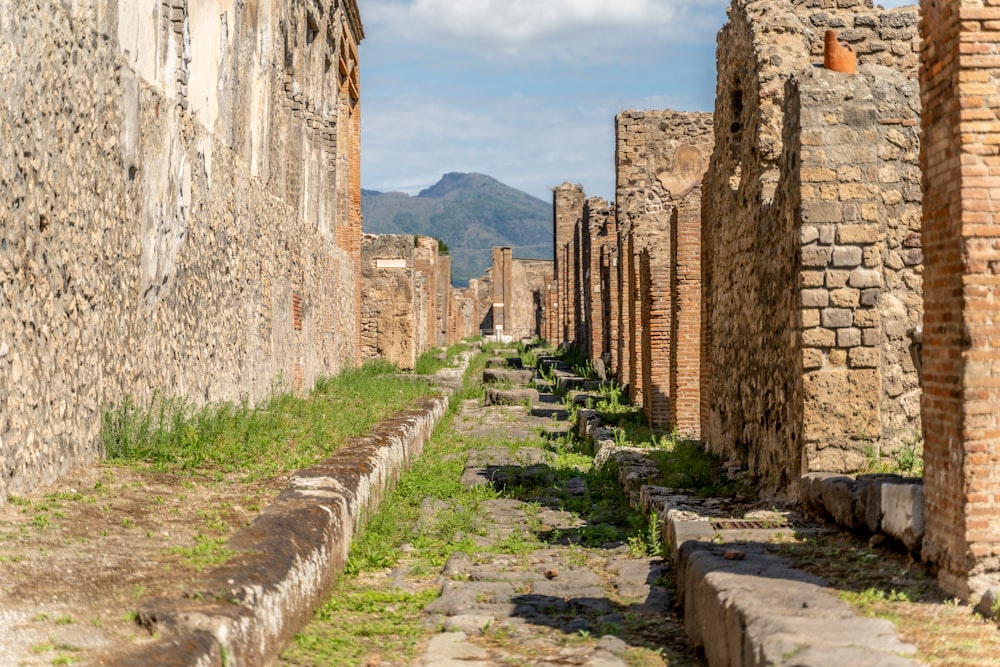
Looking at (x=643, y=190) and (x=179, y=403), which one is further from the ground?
(x=643, y=190)

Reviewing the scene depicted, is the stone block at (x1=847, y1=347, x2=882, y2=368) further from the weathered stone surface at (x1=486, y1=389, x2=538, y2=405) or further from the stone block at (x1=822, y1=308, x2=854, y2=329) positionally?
the weathered stone surface at (x1=486, y1=389, x2=538, y2=405)

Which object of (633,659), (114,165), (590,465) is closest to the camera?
(633,659)

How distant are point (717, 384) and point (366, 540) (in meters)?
4.01

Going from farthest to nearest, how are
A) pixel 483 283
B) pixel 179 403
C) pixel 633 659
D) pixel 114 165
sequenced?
pixel 483 283 → pixel 179 403 → pixel 114 165 → pixel 633 659

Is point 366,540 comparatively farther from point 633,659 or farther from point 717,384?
point 717,384

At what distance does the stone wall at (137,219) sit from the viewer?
5.34m

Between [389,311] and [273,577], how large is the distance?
17.4 m

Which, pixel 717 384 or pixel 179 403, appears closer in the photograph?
pixel 179 403

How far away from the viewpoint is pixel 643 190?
20.8 m

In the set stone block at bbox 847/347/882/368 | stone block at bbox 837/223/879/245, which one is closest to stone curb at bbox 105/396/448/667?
stone block at bbox 847/347/882/368

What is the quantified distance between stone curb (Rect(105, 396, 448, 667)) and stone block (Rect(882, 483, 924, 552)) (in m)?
2.76

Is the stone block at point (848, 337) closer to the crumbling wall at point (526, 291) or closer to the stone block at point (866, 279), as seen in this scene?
the stone block at point (866, 279)

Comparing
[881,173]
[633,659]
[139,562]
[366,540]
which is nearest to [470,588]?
[366,540]

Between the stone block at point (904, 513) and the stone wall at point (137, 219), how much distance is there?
4.15 metres
